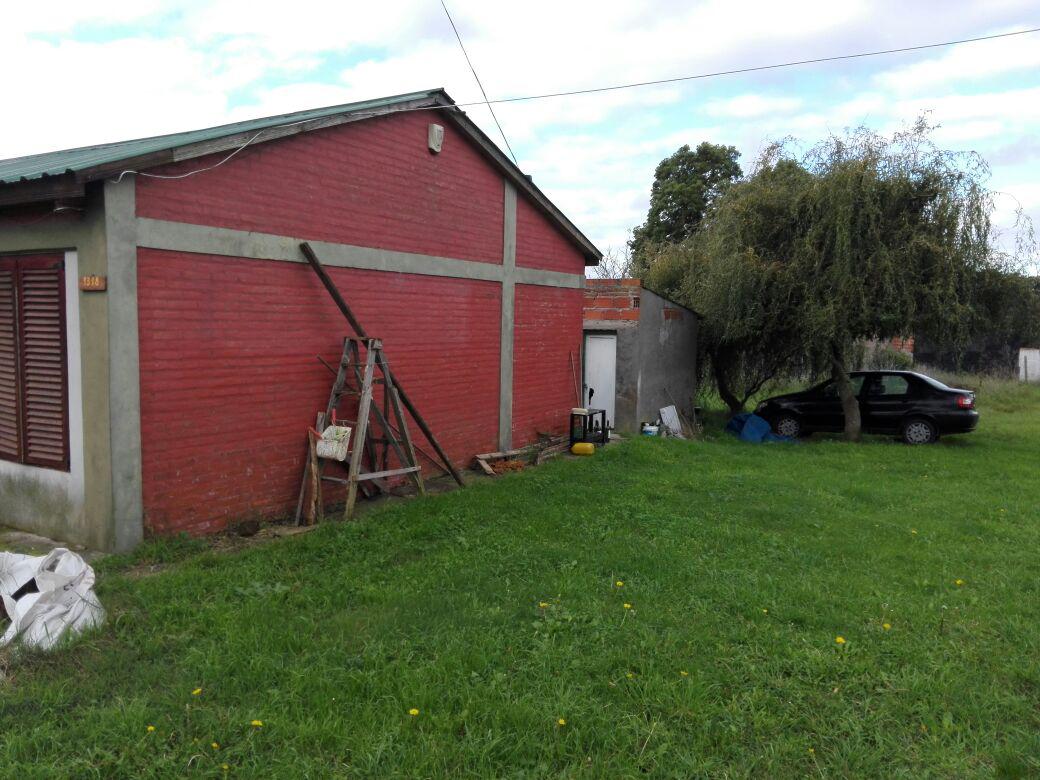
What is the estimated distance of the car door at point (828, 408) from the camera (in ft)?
49.0

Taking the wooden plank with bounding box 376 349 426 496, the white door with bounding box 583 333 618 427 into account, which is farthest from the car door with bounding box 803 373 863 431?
the wooden plank with bounding box 376 349 426 496

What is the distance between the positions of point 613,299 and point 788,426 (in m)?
4.85

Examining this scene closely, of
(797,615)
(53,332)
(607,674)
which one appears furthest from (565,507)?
(53,332)

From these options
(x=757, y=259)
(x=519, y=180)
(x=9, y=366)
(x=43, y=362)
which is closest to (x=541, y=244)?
(x=519, y=180)

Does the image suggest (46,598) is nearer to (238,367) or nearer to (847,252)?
(238,367)

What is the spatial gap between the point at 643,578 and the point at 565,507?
7.65 feet

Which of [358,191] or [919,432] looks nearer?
[358,191]

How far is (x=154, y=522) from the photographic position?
6.22 meters

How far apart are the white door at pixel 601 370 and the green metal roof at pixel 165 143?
601cm

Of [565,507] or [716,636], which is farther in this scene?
[565,507]

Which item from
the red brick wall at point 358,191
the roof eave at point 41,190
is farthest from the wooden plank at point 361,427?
the roof eave at point 41,190

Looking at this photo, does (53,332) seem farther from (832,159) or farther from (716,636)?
(832,159)

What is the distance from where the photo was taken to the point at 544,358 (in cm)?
1227

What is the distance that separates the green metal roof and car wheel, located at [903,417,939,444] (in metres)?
10.8
